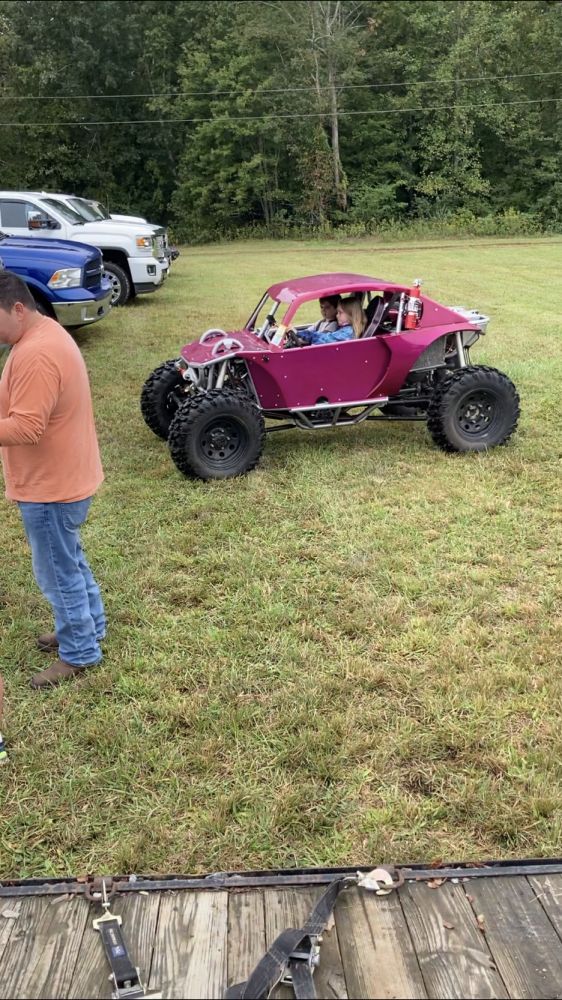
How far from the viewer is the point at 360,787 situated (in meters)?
2.62

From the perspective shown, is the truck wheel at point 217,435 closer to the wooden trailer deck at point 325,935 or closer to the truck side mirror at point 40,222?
the wooden trailer deck at point 325,935

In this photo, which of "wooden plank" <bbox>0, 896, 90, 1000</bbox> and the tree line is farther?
the tree line

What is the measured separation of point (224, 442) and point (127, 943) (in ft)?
12.4

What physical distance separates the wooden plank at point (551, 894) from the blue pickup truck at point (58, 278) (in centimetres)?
819

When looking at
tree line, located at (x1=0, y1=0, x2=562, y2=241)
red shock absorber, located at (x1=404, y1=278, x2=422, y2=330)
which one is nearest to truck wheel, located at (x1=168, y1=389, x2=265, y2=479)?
red shock absorber, located at (x1=404, y1=278, x2=422, y2=330)

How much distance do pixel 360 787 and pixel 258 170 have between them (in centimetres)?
3554

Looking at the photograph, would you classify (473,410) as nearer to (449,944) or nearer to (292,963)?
(449,944)

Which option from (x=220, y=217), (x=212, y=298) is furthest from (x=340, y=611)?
(x=220, y=217)

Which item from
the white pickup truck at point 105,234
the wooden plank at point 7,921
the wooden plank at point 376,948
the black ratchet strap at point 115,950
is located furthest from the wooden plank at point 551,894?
the white pickup truck at point 105,234

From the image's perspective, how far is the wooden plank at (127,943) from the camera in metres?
1.84

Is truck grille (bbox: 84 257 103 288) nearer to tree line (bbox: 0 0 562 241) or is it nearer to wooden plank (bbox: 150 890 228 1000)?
wooden plank (bbox: 150 890 228 1000)

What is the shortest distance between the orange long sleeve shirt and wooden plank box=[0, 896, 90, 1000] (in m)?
1.39

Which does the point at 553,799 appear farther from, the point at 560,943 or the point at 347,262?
the point at 347,262

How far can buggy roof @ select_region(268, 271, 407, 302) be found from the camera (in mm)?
5293
